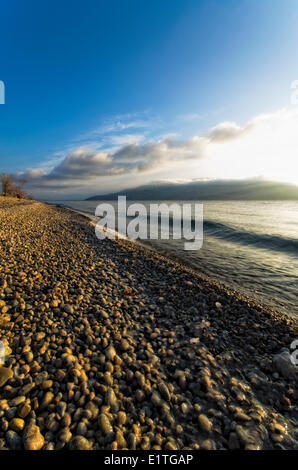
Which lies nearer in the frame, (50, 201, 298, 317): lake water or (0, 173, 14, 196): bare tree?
(50, 201, 298, 317): lake water

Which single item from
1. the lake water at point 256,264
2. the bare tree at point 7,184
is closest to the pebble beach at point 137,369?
the lake water at point 256,264

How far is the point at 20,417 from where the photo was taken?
2.92 meters

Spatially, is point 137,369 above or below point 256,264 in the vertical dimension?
above

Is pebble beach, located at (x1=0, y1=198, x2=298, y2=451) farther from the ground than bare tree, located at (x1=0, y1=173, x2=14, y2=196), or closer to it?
closer to it

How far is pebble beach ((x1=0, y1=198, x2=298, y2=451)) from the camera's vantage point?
299 cm

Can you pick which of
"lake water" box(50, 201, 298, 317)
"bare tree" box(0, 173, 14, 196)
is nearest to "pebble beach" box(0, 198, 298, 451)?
"lake water" box(50, 201, 298, 317)

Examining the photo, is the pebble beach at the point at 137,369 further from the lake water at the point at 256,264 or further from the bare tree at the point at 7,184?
the bare tree at the point at 7,184

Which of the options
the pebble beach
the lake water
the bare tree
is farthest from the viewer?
the bare tree

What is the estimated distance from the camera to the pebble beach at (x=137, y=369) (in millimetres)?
2990

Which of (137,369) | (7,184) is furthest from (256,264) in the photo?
(7,184)

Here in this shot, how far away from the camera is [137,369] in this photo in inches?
163

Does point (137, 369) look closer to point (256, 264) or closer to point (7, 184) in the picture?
point (256, 264)

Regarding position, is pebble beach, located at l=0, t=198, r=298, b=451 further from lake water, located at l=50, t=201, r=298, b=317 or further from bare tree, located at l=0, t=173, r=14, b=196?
bare tree, located at l=0, t=173, r=14, b=196

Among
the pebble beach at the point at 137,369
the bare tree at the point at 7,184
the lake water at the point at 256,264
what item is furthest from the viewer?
the bare tree at the point at 7,184
